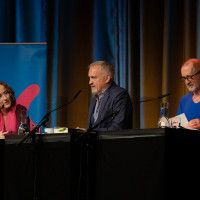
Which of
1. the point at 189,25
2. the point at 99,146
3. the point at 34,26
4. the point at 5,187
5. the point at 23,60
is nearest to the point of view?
the point at 99,146

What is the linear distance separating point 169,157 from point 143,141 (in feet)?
0.54

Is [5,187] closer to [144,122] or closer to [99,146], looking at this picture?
[99,146]

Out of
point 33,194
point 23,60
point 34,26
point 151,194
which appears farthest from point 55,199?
point 34,26

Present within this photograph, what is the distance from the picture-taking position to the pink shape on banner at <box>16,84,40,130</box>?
4.64m

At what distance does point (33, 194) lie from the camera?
7.48ft

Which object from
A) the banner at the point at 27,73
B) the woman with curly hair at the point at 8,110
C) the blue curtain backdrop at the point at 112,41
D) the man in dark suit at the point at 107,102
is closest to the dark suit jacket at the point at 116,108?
the man in dark suit at the point at 107,102

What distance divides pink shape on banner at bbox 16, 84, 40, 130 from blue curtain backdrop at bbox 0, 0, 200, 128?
0.31m

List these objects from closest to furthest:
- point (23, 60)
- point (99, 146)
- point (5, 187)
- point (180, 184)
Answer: point (180, 184) < point (99, 146) < point (5, 187) < point (23, 60)

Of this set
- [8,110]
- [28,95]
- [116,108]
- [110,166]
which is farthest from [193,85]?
[28,95]

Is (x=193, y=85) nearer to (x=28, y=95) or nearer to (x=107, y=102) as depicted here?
(x=107, y=102)

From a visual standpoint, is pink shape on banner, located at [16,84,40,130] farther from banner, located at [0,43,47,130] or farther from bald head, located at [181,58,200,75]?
bald head, located at [181,58,200,75]

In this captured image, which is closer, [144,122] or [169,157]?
[169,157]

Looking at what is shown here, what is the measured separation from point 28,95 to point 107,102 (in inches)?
57.0

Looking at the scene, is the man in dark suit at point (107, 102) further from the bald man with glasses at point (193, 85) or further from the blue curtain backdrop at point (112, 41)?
the blue curtain backdrop at point (112, 41)
